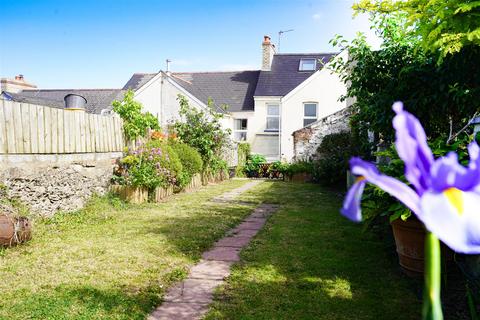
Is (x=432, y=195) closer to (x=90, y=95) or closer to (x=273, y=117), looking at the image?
(x=273, y=117)

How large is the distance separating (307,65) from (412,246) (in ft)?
73.3

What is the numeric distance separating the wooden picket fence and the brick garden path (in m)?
3.50

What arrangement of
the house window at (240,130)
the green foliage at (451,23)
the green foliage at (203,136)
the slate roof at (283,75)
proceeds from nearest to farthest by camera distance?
the green foliage at (451,23), the green foliage at (203,136), the slate roof at (283,75), the house window at (240,130)

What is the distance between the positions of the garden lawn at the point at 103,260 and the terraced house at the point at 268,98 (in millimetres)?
15054

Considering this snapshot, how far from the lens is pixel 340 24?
8.16m

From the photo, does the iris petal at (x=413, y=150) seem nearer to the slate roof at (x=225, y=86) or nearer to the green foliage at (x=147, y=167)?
the green foliage at (x=147, y=167)

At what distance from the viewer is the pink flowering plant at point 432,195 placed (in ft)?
1.73

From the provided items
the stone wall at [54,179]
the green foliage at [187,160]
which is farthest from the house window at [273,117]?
the stone wall at [54,179]

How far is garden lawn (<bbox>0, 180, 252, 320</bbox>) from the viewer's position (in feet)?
11.6

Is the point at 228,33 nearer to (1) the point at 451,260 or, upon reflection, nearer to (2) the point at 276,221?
(2) the point at 276,221

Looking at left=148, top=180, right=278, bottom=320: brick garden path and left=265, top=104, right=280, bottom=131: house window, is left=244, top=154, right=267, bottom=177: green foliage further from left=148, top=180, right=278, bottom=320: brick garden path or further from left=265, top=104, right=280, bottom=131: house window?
left=148, top=180, right=278, bottom=320: brick garden path

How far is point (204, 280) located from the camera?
425 cm

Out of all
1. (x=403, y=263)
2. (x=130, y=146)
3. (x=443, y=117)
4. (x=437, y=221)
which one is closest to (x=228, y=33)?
(x=130, y=146)

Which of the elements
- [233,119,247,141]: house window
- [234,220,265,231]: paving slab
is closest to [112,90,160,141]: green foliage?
[234,220,265,231]: paving slab
